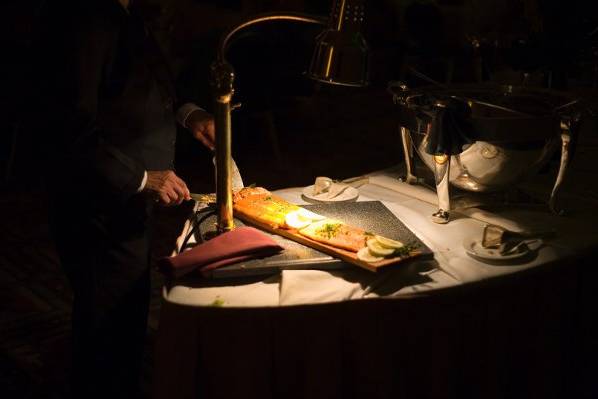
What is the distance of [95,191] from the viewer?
1.57 meters

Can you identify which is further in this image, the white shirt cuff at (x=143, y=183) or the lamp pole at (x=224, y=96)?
the white shirt cuff at (x=143, y=183)

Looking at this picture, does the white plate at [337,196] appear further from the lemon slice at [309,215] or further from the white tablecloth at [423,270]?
the lemon slice at [309,215]

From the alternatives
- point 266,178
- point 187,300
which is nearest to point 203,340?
point 187,300

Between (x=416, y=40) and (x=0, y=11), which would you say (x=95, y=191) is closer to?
(x=0, y=11)

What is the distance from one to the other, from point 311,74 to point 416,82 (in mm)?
5140

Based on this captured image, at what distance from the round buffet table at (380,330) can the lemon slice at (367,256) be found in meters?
0.04

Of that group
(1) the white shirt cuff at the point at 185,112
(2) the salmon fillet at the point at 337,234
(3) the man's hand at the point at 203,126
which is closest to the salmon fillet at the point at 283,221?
(2) the salmon fillet at the point at 337,234

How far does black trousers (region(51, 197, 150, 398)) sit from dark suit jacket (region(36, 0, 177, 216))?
0.07m

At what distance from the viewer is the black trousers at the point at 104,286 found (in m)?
1.68

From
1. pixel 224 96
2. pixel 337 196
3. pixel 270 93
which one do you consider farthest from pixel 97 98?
pixel 270 93

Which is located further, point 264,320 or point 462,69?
point 462,69

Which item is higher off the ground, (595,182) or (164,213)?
(595,182)

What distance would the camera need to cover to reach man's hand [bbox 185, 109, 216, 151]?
191cm

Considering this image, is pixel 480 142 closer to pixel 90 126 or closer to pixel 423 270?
pixel 423 270
